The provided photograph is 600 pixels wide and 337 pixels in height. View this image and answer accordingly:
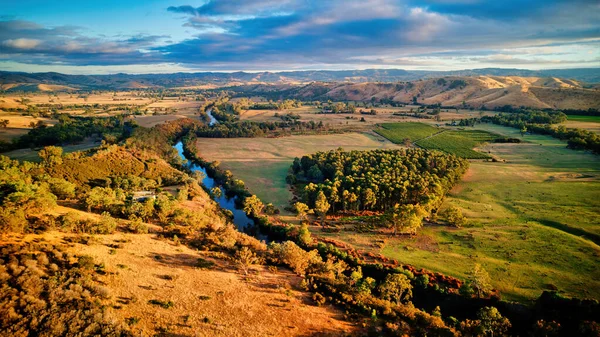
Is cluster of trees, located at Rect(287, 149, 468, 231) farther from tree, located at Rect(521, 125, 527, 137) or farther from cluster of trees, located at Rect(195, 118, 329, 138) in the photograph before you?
tree, located at Rect(521, 125, 527, 137)

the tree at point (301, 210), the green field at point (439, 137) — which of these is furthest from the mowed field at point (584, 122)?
the tree at point (301, 210)

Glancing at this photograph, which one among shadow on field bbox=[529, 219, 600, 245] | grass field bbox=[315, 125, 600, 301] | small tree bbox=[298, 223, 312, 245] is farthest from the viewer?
small tree bbox=[298, 223, 312, 245]

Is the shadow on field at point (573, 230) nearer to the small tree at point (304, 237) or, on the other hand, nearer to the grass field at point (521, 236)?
the grass field at point (521, 236)

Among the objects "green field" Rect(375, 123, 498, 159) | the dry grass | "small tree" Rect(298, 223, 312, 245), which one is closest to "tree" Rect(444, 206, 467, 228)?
"small tree" Rect(298, 223, 312, 245)

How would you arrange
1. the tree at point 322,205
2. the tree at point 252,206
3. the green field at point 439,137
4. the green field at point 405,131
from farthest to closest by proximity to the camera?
the green field at point 405,131 < the green field at point 439,137 < the tree at point 252,206 < the tree at point 322,205

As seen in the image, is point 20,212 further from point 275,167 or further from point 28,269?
point 275,167

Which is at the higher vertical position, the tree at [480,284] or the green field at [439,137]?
the green field at [439,137]

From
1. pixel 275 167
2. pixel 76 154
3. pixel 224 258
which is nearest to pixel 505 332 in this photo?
pixel 224 258
